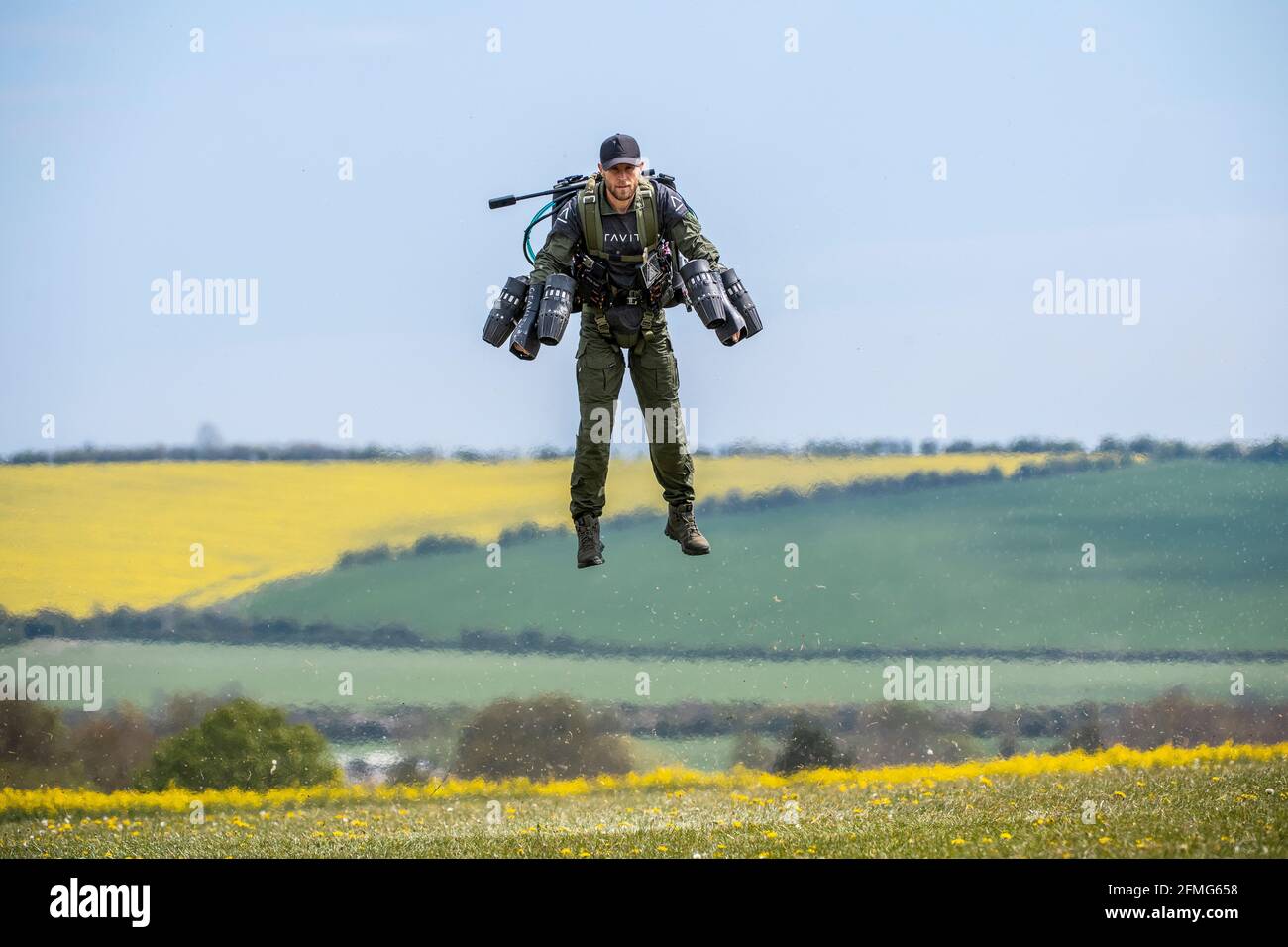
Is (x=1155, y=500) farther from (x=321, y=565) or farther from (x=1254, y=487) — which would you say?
(x=321, y=565)

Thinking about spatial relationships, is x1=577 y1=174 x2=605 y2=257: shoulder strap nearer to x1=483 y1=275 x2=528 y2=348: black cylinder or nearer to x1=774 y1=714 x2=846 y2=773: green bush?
x1=483 y1=275 x2=528 y2=348: black cylinder

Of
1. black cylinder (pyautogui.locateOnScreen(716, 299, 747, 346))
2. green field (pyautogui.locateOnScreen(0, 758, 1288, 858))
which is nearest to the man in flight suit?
black cylinder (pyautogui.locateOnScreen(716, 299, 747, 346))

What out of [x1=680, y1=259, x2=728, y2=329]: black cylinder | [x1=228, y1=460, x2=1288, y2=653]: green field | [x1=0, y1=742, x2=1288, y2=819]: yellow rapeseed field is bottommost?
[x1=0, y1=742, x2=1288, y2=819]: yellow rapeseed field

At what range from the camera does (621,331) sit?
1645 cm

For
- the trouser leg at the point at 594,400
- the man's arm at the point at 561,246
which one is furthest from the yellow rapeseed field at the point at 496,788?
the man's arm at the point at 561,246

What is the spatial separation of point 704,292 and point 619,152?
1.40m

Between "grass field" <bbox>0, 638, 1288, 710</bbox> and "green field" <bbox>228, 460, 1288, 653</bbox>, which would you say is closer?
"grass field" <bbox>0, 638, 1288, 710</bbox>

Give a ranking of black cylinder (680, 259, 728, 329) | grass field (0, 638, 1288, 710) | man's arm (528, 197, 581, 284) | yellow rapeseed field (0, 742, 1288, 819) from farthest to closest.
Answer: grass field (0, 638, 1288, 710) < yellow rapeseed field (0, 742, 1288, 819) < man's arm (528, 197, 581, 284) < black cylinder (680, 259, 728, 329)

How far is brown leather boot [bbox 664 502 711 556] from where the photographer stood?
54.9 feet

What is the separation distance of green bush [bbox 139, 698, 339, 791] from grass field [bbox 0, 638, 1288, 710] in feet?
1.17

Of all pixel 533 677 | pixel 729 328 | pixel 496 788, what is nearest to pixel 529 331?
pixel 729 328

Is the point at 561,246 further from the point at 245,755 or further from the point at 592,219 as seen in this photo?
the point at 245,755

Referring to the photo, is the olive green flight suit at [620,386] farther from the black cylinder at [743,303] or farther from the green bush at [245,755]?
the green bush at [245,755]

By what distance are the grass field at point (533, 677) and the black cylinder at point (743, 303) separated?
8.69 m
